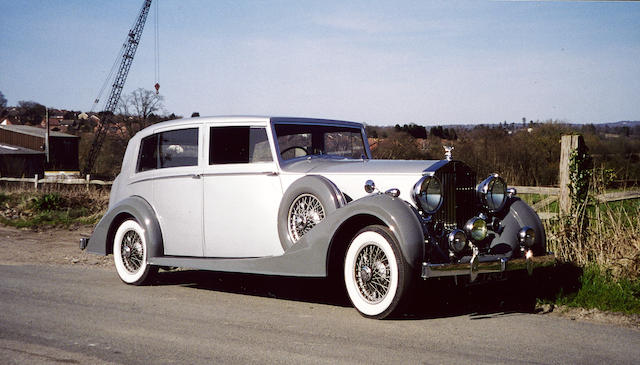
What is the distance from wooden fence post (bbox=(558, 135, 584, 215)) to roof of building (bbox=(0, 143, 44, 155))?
7268 cm

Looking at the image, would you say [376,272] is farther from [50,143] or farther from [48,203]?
[50,143]

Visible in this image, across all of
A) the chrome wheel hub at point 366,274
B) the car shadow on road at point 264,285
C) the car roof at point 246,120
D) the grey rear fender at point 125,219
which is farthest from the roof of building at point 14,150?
the chrome wheel hub at point 366,274

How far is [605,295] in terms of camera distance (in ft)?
20.0

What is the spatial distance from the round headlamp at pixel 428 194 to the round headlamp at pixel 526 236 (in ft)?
3.12

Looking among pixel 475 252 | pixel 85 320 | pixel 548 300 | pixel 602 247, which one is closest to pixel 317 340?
pixel 475 252

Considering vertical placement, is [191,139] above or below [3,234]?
above

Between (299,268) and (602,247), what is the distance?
12.2 ft

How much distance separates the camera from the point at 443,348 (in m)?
4.52

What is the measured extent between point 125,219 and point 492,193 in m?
4.46

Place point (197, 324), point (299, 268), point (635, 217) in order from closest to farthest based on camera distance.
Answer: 1. point (197, 324)
2. point (299, 268)
3. point (635, 217)

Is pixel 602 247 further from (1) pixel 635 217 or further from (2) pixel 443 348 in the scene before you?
(2) pixel 443 348

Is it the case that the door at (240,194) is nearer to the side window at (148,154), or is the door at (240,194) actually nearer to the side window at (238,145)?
the side window at (238,145)

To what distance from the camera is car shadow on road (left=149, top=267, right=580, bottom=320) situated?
19.3 feet

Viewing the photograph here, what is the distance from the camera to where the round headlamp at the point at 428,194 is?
560 cm
